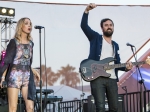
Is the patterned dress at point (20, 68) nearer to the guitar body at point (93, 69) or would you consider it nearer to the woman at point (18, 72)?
the woman at point (18, 72)

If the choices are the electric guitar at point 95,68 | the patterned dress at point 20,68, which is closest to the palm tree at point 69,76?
the electric guitar at point 95,68

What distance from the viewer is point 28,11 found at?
708 cm

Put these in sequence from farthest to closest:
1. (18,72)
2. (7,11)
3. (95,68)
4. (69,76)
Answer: (69,76)
(7,11)
(95,68)
(18,72)

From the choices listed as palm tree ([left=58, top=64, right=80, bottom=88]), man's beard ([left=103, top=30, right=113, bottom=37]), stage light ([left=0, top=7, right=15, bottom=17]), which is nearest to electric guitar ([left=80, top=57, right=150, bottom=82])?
man's beard ([left=103, top=30, right=113, bottom=37])

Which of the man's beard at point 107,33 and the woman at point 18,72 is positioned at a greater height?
the man's beard at point 107,33

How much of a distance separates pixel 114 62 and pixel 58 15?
11.2 feet

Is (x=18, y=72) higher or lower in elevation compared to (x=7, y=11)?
lower

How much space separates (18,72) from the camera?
149 inches

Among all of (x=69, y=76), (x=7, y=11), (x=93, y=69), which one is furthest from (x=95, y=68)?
(x=7, y=11)

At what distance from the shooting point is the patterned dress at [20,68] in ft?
12.3

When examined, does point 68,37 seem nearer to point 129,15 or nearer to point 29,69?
point 129,15

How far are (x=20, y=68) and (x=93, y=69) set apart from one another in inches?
31.7

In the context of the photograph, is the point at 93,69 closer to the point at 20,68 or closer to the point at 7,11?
the point at 20,68

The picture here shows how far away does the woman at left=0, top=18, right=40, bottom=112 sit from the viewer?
373cm
